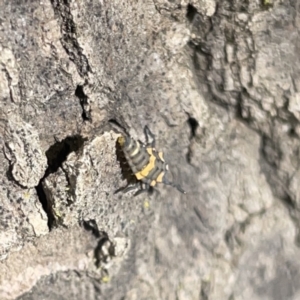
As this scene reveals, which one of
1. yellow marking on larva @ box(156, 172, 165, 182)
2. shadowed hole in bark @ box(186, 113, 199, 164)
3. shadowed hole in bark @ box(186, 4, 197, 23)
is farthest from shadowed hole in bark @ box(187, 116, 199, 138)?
shadowed hole in bark @ box(186, 4, 197, 23)

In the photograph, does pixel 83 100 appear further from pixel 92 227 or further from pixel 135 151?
pixel 92 227

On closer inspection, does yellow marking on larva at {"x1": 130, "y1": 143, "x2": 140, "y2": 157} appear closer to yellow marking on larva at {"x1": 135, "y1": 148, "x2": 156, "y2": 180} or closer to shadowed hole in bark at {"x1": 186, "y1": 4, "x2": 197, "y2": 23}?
yellow marking on larva at {"x1": 135, "y1": 148, "x2": 156, "y2": 180}

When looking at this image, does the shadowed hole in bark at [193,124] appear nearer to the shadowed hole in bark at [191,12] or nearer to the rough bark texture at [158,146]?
the rough bark texture at [158,146]

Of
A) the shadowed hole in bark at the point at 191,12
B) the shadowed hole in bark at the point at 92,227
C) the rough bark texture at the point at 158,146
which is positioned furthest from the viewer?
the shadowed hole in bark at the point at 92,227

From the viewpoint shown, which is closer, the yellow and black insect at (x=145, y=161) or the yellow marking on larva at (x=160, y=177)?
the yellow and black insect at (x=145, y=161)

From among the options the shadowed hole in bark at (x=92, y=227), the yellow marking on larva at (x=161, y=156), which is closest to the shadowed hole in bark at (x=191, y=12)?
the yellow marking on larva at (x=161, y=156)

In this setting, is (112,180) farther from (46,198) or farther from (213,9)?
(213,9)

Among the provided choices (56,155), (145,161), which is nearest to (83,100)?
(56,155)

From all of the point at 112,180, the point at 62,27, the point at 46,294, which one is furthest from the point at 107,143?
the point at 46,294
